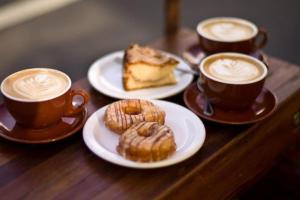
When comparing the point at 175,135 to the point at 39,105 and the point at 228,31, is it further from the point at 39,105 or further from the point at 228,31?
the point at 228,31

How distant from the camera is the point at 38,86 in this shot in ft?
2.92

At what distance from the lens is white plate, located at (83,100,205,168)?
816 millimetres

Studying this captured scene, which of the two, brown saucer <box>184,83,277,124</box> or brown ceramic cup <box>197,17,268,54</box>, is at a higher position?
brown ceramic cup <box>197,17,268,54</box>

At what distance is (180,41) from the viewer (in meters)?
1.32

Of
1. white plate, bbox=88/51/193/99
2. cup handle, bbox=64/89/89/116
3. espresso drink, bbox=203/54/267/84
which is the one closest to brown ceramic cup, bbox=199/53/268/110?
espresso drink, bbox=203/54/267/84

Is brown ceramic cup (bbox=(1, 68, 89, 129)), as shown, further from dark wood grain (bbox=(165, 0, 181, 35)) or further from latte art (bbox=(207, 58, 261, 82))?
dark wood grain (bbox=(165, 0, 181, 35))

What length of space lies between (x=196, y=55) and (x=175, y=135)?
382 millimetres

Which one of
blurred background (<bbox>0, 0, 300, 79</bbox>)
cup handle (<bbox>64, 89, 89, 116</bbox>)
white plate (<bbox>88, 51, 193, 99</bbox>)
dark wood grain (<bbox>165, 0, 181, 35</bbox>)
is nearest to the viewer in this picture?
cup handle (<bbox>64, 89, 89, 116</bbox>)

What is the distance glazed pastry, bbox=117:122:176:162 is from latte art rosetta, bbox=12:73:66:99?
6.6 inches

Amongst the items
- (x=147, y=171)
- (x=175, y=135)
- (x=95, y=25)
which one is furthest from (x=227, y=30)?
(x=95, y=25)

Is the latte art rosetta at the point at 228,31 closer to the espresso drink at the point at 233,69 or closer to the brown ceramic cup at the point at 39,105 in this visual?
the espresso drink at the point at 233,69

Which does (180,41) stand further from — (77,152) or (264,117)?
(77,152)

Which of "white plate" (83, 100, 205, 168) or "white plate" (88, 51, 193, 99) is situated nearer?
"white plate" (83, 100, 205, 168)

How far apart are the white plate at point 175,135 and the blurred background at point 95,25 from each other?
1071mm
